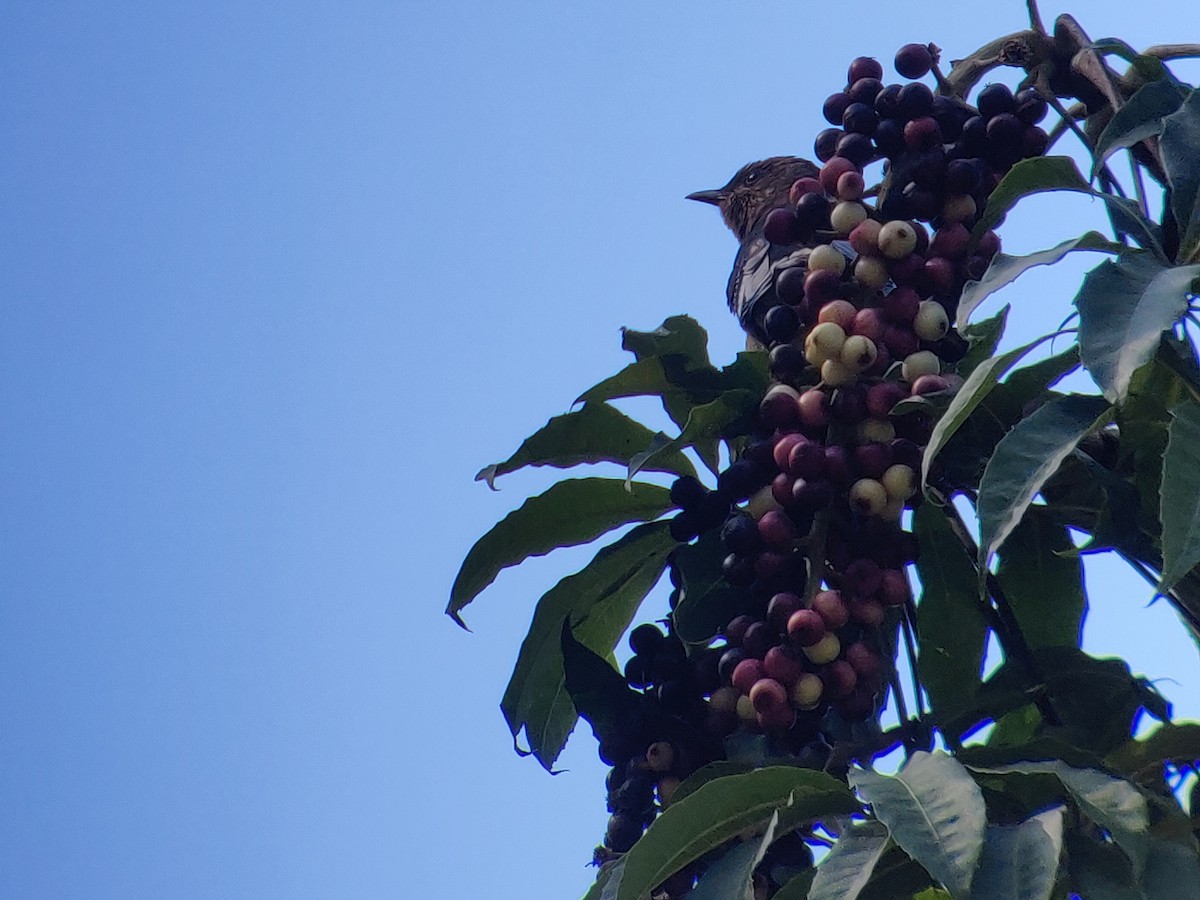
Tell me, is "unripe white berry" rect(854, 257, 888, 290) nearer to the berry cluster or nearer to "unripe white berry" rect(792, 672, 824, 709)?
the berry cluster

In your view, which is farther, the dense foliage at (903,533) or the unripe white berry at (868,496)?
the unripe white berry at (868,496)

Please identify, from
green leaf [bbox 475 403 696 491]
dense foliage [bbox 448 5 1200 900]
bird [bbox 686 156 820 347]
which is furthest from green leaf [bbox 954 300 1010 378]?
bird [bbox 686 156 820 347]

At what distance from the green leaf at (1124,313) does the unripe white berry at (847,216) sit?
0.35 metres

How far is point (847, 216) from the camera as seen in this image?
1713 millimetres

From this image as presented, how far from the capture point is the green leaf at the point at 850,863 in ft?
3.94

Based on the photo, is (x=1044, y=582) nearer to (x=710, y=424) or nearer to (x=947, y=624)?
(x=947, y=624)

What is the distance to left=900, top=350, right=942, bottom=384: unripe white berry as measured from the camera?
1589mm

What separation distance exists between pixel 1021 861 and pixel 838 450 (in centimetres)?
47

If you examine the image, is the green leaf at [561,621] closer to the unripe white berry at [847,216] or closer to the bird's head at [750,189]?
the unripe white berry at [847,216]

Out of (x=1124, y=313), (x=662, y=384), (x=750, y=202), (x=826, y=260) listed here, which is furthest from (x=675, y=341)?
(x=750, y=202)

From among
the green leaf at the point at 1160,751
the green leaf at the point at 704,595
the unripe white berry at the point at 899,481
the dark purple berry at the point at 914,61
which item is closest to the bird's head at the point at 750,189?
the dark purple berry at the point at 914,61

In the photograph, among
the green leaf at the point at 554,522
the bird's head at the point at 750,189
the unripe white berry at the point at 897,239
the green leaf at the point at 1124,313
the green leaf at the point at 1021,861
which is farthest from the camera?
the bird's head at the point at 750,189

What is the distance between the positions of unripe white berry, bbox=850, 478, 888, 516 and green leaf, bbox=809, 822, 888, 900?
1.13ft

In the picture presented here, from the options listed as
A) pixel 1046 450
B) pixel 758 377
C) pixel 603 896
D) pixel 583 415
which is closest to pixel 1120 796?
pixel 1046 450
